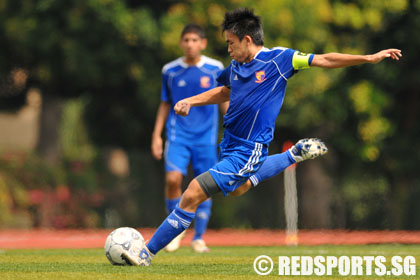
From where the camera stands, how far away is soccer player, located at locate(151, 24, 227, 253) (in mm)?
9930

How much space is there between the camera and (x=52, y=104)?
21969mm

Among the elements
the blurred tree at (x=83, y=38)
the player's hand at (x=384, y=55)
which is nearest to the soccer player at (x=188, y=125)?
the player's hand at (x=384, y=55)

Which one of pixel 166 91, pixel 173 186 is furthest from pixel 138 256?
pixel 166 91

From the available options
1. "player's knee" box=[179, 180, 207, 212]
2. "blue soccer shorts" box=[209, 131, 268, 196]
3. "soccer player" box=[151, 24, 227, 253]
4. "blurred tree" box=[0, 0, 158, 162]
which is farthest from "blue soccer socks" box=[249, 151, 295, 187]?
"blurred tree" box=[0, 0, 158, 162]

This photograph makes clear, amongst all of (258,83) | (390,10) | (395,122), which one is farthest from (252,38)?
(395,122)

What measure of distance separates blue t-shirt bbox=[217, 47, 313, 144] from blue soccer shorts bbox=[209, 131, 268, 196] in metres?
0.07

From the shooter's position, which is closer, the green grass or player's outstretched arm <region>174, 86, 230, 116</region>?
the green grass

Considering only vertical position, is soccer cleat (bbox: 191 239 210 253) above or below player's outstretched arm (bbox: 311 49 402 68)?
below

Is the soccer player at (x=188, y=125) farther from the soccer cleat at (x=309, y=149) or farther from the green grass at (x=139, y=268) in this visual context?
the soccer cleat at (x=309, y=149)

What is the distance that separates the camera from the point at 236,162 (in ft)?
23.5

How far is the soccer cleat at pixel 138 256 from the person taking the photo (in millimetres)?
7004

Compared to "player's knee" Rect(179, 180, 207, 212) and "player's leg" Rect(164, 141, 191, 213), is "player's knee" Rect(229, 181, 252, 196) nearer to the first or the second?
"player's knee" Rect(179, 180, 207, 212)

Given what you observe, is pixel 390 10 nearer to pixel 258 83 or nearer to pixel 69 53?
pixel 69 53

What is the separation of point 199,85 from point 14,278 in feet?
14.4
